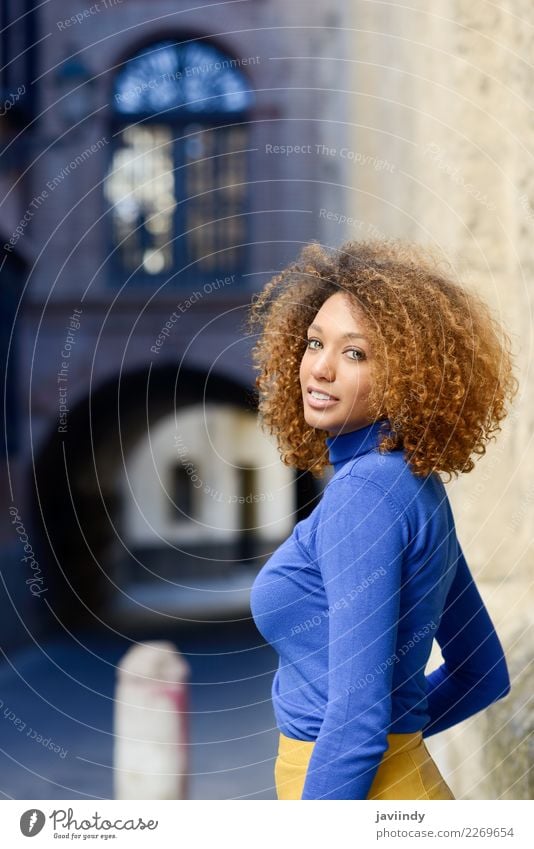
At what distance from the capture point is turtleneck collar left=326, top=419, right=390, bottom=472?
3.69ft

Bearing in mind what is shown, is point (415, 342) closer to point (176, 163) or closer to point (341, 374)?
point (341, 374)

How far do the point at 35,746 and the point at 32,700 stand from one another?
73 centimetres

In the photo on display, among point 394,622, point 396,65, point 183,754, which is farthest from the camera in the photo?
point 396,65

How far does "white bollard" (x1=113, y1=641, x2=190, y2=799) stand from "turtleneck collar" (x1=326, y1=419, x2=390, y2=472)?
1.17 m

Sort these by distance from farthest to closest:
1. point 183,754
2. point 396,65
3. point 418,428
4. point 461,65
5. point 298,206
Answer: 1. point 298,206
2. point 396,65
3. point 183,754
4. point 461,65
5. point 418,428

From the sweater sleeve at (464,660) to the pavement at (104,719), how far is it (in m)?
1.55

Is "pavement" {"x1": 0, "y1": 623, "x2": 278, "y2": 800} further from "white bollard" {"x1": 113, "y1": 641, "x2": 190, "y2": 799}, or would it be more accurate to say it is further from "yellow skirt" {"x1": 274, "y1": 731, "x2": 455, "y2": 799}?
"yellow skirt" {"x1": 274, "y1": 731, "x2": 455, "y2": 799}

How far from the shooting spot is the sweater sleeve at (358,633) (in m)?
1.00

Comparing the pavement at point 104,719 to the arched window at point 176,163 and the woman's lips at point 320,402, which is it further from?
the arched window at point 176,163

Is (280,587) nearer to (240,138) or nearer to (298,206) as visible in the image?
(298,206)

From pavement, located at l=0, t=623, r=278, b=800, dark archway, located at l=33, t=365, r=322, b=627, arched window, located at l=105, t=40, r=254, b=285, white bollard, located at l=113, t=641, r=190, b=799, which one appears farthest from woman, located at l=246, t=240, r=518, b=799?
dark archway, located at l=33, t=365, r=322, b=627

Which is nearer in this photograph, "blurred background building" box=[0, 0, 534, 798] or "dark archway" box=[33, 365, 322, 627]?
"blurred background building" box=[0, 0, 534, 798]

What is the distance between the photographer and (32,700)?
5836 mm
